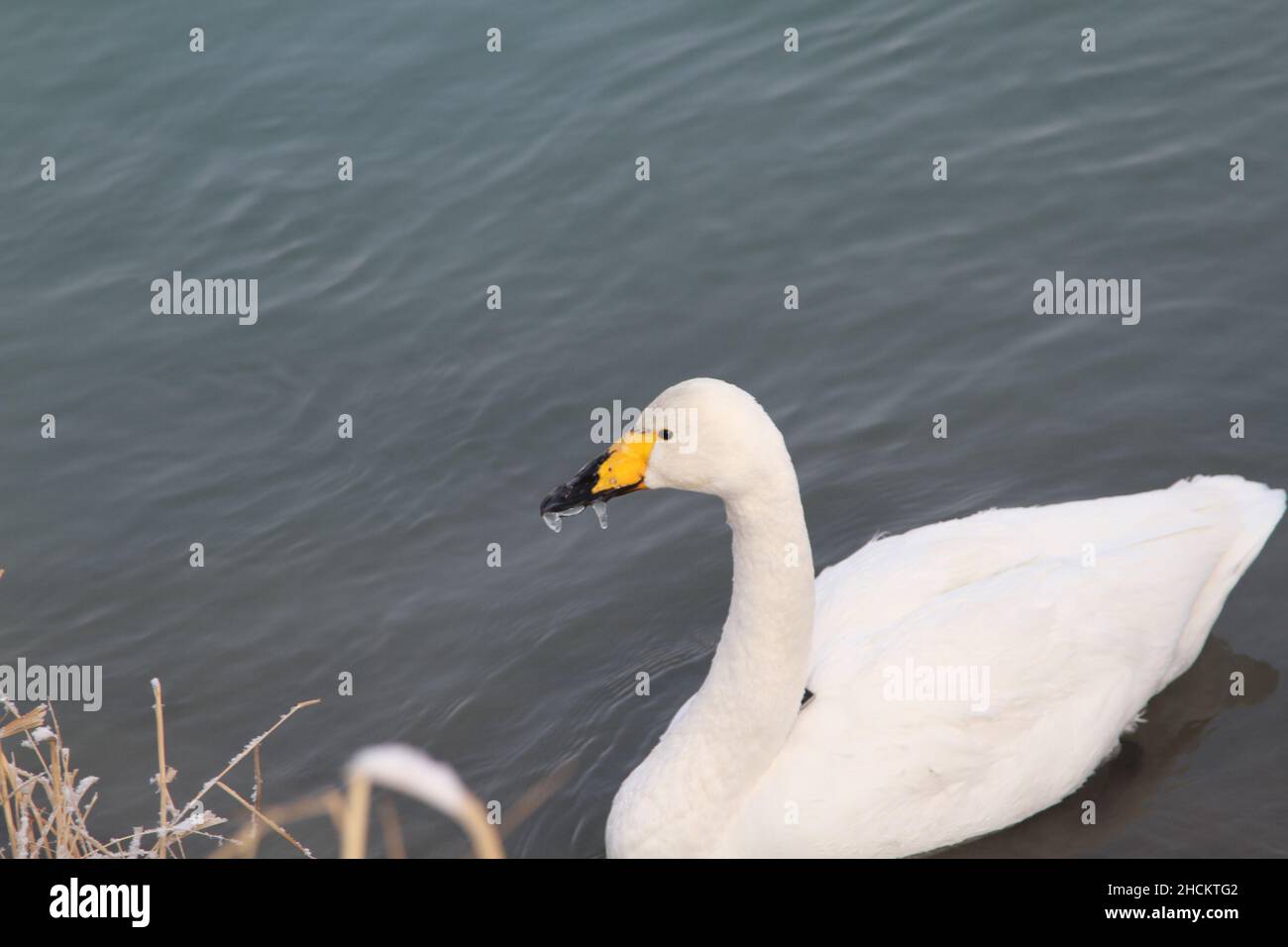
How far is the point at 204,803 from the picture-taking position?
7301 mm

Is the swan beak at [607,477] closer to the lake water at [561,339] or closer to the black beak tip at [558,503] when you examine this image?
the black beak tip at [558,503]

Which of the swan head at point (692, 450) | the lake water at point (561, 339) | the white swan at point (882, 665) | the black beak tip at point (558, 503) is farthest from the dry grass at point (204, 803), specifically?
the swan head at point (692, 450)

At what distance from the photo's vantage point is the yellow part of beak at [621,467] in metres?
5.59

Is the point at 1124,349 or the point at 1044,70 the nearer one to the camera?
the point at 1124,349

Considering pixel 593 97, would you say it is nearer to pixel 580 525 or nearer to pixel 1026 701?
pixel 580 525

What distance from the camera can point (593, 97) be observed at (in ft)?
39.9

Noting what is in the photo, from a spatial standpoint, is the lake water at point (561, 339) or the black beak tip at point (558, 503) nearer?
the black beak tip at point (558, 503)

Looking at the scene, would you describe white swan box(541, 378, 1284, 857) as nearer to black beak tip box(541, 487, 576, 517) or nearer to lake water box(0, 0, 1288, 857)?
black beak tip box(541, 487, 576, 517)

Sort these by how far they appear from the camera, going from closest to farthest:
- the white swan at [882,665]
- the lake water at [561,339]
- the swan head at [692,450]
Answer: the swan head at [692,450]
the white swan at [882,665]
the lake water at [561,339]

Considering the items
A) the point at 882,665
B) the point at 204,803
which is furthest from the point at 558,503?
the point at 204,803

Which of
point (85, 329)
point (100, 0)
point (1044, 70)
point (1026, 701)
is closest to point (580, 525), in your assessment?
point (1026, 701)

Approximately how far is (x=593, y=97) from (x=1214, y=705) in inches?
292

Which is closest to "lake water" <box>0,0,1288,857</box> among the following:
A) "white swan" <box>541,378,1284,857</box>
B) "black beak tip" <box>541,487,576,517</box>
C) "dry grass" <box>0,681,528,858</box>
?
"dry grass" <box>0,681,528,858</box>

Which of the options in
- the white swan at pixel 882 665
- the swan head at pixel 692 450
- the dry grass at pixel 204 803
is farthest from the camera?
the white swan at pixel 882 665
